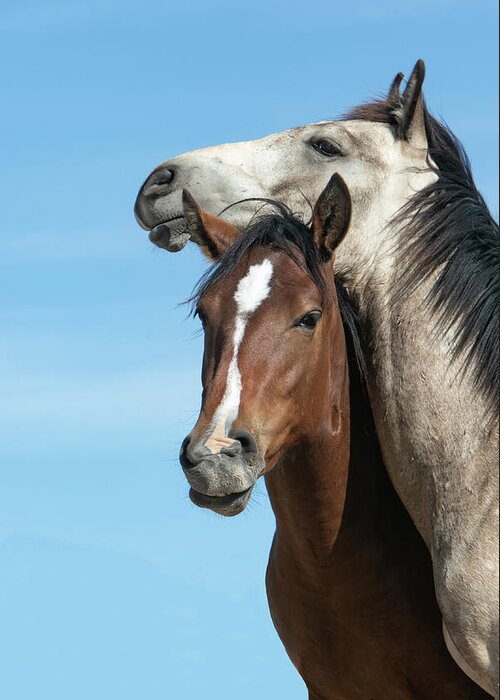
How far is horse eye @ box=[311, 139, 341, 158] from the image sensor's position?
7035 mm

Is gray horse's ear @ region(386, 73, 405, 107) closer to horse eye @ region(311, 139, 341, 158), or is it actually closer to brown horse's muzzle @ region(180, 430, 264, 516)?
horse eye @ region(311, 139, 341, 158)

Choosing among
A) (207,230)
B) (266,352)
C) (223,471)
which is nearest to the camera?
(223,471)

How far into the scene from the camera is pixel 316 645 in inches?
253

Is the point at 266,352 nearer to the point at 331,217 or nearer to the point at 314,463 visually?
the point at 314,463

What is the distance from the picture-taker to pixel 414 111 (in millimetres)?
6949

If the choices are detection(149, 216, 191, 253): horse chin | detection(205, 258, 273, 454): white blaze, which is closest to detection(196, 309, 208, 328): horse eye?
detection(205, 258, 273, 454): white blaze

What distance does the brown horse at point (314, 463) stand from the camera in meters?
5.62

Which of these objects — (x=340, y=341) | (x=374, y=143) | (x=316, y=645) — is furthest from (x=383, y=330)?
(x=316, y=645)

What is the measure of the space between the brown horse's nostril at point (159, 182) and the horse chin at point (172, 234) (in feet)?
0.66

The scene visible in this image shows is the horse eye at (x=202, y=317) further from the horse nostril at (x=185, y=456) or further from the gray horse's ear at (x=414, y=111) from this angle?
the gray horse's ear at (x=414, y=111)

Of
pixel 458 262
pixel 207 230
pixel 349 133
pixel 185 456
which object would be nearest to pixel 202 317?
pixel 207 230

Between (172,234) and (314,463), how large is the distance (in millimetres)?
1820

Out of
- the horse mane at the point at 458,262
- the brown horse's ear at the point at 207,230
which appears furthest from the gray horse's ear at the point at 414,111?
the brown horse's ear at the point at 207,230

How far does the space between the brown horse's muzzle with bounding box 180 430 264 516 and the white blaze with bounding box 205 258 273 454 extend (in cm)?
5
